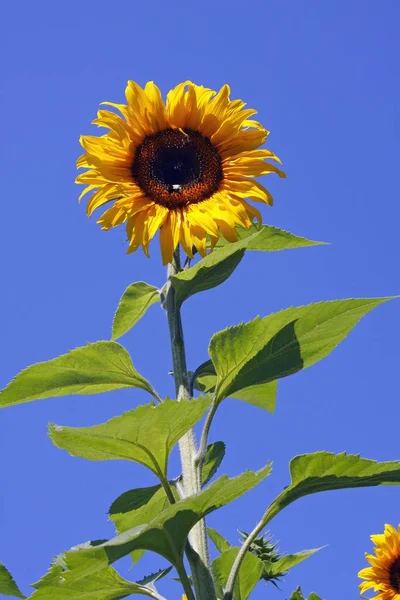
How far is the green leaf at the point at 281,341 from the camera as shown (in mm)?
2852

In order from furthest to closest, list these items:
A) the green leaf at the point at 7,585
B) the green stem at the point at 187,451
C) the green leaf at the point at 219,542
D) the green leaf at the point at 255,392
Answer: the green leaf at the point at 219,542 → the green leaf at the point at 255,392 → the green leaf at the point at 7,585 → the green stem at the point at 187,451

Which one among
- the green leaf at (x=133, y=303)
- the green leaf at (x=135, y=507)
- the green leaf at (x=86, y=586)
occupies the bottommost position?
the green leaf at (x=86, y=586)

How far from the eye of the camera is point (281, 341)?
9.46ft

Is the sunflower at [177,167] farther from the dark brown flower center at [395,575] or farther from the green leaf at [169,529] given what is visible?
the dark brown flower center at [395,575]

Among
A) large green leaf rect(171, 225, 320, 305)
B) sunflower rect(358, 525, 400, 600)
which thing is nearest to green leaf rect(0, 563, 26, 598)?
large green leaf rect(171, 225, 320, 305)

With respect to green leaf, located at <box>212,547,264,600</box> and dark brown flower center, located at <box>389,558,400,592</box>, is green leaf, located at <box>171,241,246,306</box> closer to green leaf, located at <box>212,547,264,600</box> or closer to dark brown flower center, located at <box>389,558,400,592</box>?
green leaf, located at <box>212,547,264,600</box>

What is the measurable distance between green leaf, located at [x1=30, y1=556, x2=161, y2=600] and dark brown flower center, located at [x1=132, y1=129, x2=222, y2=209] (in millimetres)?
1591

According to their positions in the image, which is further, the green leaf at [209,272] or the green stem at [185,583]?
the green leaf at [209,272]

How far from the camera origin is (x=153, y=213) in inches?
140

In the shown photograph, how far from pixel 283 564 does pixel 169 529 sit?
1484 millimetres

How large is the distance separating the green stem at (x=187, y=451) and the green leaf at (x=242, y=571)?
407 mm

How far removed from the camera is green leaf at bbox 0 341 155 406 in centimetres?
294

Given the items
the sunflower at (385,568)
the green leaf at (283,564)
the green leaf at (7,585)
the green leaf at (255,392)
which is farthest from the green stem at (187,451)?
the sunflower at (385,568)

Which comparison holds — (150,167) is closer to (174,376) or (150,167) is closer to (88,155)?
(88,155)
